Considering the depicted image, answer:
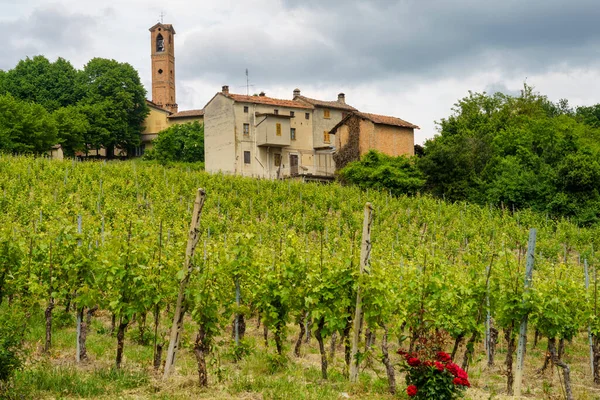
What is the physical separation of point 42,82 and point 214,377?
53.9 meters

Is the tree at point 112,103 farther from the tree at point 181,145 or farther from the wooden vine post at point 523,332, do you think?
the wooden vine post at point 523,332

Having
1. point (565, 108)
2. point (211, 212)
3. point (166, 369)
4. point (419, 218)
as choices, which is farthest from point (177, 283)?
A: point (565, 108)

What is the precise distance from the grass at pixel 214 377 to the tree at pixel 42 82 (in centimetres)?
4812

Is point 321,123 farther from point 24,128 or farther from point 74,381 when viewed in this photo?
point 74,381

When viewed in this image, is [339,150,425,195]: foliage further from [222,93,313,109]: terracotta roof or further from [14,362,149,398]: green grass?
[14,362,149,398]: green grass

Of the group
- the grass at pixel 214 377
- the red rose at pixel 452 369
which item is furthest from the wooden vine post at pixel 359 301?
the red rose at pixel 452 369

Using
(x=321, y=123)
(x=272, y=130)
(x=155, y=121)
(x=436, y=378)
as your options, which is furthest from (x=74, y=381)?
(x=155, y=121)

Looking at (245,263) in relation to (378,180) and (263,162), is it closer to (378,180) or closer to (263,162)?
(378,180)

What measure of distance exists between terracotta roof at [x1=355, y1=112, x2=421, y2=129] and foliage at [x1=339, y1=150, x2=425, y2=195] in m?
4.40

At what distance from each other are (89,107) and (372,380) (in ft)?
159

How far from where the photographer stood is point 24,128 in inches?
1747

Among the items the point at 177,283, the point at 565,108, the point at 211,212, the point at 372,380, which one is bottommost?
the point at 372,380

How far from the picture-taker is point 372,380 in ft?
28.8

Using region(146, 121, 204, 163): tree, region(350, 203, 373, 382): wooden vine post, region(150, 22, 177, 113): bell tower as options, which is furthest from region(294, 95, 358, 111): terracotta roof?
region(350, 203, 373, 382): wooden vine post
